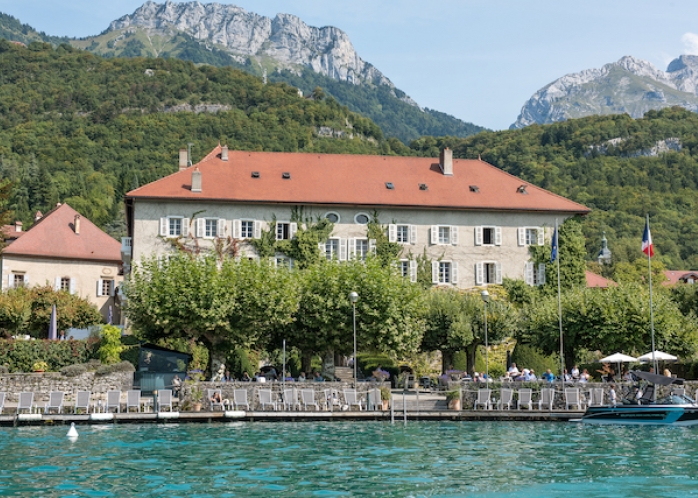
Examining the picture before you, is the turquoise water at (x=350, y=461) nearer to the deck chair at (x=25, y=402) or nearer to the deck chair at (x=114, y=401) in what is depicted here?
the deck chair at (x=25, y=402)

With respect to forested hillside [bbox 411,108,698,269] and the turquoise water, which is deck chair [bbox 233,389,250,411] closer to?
the turquoise water

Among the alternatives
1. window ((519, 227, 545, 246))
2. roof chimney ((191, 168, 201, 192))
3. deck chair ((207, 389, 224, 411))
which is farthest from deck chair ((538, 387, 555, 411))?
roof chimney ((191, 168, 201, 192))

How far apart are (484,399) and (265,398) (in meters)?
8.76

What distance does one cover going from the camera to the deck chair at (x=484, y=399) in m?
34.6

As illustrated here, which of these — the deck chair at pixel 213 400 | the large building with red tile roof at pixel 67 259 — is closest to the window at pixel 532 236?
the large building with red tile roof at pixel 67 259

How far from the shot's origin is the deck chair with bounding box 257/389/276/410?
3462 centimetres

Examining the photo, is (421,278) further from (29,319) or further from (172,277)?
(29,319)

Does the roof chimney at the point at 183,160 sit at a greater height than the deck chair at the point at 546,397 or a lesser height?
greater

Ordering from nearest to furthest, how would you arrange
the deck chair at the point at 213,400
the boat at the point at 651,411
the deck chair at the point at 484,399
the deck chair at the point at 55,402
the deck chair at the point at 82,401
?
the boat at the point at 651,411
the deck chair at the point at 55,402
the deck chair at the point at 82,401
the deck chair at the point at 213,400
the deck chair at the point at 484,399

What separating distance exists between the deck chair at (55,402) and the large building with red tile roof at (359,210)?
21.3 metres

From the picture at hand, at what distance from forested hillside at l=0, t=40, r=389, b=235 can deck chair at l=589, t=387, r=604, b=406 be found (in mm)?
88642

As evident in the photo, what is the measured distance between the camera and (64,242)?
68750 millimetres

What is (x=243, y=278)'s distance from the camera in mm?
42562

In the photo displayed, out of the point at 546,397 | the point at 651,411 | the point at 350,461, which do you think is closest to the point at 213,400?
the point at 350,461
